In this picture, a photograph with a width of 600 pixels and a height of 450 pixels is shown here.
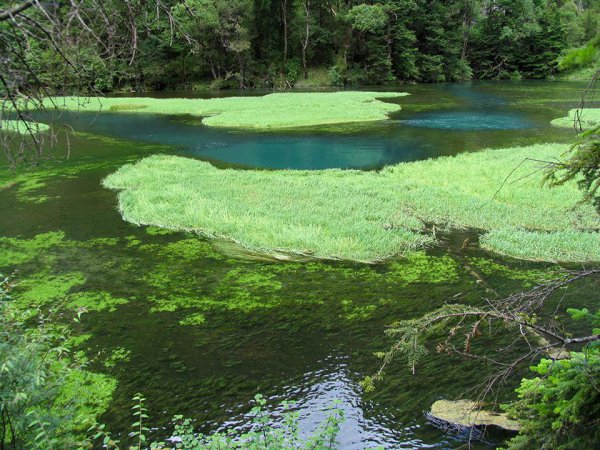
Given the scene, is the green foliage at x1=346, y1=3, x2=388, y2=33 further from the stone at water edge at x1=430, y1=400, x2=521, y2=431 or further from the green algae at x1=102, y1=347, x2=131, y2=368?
the stone at water edge at x1=430, y1=400, x2=521, y2=431

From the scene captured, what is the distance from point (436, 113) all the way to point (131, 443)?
35118mm

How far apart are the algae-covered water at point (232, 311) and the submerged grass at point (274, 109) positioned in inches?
686

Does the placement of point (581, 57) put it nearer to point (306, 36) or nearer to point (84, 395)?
point (84, 395)

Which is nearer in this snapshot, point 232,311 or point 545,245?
point 232,311

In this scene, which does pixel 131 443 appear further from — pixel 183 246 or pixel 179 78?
pixel 179 78

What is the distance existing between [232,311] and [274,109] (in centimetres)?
3056

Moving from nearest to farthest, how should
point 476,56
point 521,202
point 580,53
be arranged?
1. point 580,53
2. point 521,202
3. point 476,56

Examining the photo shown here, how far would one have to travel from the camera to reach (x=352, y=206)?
14.4 metres

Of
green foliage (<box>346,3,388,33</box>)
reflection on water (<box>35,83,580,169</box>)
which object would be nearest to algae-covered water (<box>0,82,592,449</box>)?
reflection on water (<box>35,83,580,169</box>)

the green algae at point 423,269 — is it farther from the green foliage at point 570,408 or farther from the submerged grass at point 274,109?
the submerged grass at point 274,109

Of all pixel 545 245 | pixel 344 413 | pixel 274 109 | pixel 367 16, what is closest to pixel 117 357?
pixel 344 413

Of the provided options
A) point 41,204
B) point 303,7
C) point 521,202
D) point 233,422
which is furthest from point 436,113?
point 303,7

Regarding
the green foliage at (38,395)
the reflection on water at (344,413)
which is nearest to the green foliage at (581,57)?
the reflection on water at (344,413)

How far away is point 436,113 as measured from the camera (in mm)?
36844
